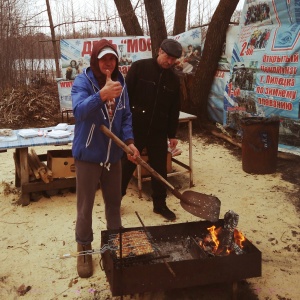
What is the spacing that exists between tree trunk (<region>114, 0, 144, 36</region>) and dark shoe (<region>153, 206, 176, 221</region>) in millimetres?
7578

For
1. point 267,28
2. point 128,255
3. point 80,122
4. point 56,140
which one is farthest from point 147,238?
point 267,28

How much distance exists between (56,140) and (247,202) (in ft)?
9.64

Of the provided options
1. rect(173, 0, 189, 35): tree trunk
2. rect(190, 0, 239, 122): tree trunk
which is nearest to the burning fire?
rect(190, 0, 239, 122): tree trunk

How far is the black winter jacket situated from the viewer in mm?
4539

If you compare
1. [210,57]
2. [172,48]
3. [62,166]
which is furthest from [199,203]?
[210,57]

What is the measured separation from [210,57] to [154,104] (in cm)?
538

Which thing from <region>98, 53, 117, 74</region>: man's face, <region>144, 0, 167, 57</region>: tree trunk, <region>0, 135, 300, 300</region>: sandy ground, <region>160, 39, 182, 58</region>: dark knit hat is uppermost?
<region>144, 0, 167, 57</region>: tree trunk

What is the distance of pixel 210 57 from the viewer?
9.48 meters

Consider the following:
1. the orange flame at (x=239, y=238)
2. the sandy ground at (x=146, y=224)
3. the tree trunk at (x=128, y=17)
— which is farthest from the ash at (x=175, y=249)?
the tree trunk at (x=128, y=17)

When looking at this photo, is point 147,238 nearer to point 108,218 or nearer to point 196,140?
point 108,218

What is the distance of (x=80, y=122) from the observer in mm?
3188

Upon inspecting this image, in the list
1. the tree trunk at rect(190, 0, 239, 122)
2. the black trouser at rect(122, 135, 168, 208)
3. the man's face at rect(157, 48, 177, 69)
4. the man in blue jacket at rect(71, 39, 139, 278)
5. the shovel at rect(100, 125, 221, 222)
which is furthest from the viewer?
the tree trunk at rect(190, 0, 239, 122)

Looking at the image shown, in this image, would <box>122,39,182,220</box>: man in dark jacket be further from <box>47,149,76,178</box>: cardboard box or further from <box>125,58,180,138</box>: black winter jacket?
<box>47,149,76,178</box>: cardboard box

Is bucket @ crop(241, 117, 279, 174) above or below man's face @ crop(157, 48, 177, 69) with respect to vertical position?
below
